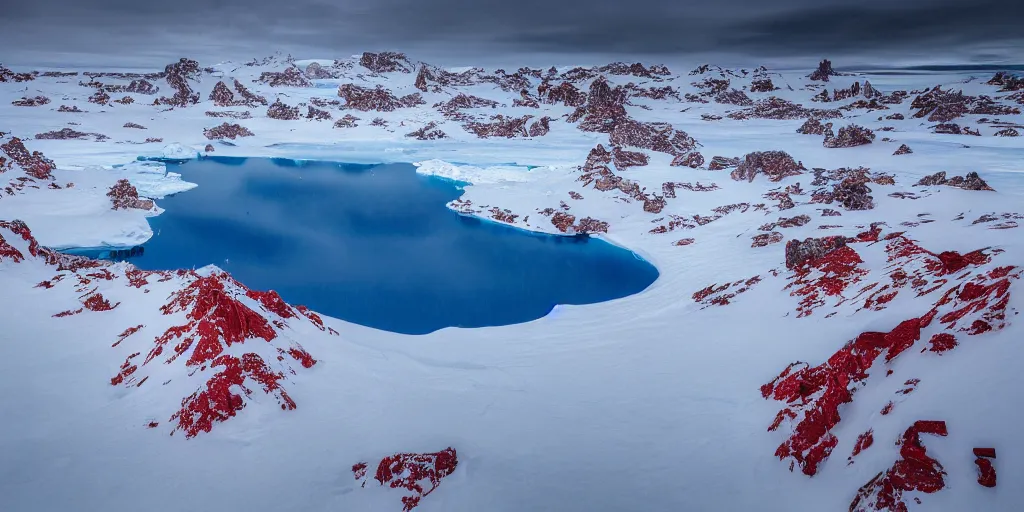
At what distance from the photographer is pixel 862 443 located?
718cm

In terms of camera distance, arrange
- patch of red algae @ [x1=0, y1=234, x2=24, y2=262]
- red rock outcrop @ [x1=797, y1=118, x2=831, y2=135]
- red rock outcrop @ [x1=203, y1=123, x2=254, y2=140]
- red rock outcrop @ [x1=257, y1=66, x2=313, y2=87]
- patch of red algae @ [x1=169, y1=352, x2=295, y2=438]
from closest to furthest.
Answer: patch of red algae @ [x1=169, y1=352, x2=295, y2=438], patch of red algae @ [x1=0, y1=234, x2=24, y2=262], red rock outcrop @ [x1=797, y1=118, x2=831, y2=135], red rock outcrop @ [x1=203, y1=123, x2=254, y2=140], red rock outcrop @ [x1=257, y1=66, x2=313, y2=87]

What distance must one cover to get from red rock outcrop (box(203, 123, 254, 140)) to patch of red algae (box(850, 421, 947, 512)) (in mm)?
76298

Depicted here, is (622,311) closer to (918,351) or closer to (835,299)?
(835,299)

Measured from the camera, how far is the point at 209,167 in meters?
55.7

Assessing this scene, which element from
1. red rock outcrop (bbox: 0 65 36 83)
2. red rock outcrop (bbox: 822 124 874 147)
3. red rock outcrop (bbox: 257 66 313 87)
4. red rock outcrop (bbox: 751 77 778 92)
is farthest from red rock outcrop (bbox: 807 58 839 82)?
red rock outcrop (bbox: 0 65 36 83)

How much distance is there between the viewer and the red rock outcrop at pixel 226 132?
6781 centimetres

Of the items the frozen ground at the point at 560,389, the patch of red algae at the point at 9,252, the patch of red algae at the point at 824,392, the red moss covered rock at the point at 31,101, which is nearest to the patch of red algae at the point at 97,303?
the frozen ground at the point at 560,389

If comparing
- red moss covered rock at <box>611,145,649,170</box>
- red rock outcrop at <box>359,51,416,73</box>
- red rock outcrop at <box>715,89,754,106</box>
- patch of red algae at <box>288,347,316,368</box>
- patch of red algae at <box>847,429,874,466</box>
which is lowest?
patch of red algae at <box>288,347,316,368</box>

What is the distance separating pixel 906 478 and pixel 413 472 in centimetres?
661

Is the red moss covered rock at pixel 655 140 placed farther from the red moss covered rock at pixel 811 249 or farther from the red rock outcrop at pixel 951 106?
the red moss covered rock at pixel 811 249

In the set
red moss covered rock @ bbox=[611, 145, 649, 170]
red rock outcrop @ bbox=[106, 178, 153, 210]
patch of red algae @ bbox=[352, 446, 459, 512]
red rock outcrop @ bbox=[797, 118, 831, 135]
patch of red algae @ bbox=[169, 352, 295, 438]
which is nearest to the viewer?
patch of red algae @ bbox=[352, 446, 459, 512]

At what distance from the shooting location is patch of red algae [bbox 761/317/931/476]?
796cm

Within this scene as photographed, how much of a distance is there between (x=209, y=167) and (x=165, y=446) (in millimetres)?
55169

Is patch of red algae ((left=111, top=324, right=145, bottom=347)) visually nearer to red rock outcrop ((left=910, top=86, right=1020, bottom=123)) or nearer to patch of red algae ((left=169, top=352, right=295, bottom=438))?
patch of red algae ((left=169, top=352, right=295, bottom=438))
